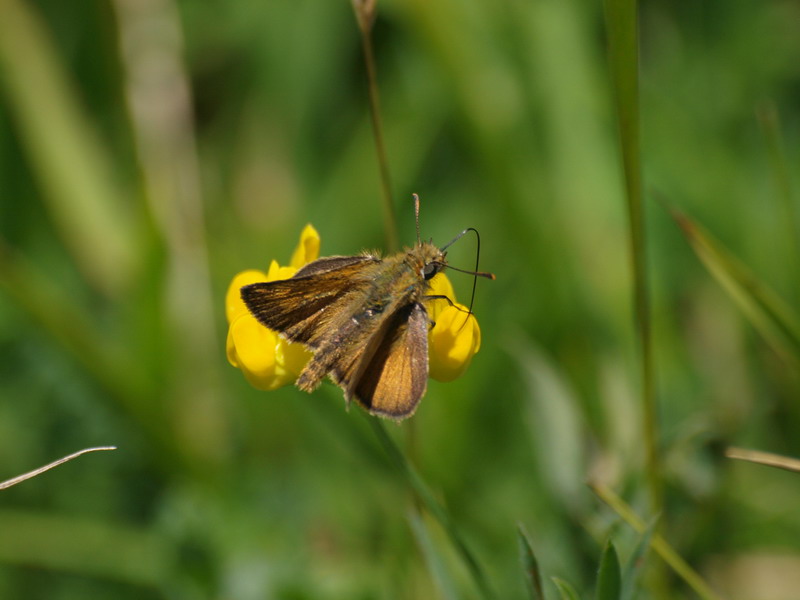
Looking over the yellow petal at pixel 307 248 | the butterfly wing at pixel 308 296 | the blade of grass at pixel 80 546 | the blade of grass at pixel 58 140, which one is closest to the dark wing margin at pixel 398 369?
the butterfly wing at pixel 308 296

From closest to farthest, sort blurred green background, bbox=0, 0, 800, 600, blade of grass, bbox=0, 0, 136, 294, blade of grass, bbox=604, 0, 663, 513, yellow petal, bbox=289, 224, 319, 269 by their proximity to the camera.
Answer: blade of grass, bbox=604, 0, 663, 513, yellow petal, bbox=289, 224, 319, 269, blurred green background, bbox=0, 0, 800, 600, blade of grass, bbox=0, 0, 136, 294

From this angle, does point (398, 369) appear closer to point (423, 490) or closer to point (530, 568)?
point (423, 490)

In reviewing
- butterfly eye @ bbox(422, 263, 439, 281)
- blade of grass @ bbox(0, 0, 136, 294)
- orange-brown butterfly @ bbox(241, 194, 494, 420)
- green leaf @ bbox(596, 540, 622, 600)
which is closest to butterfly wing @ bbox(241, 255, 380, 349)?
orange-brown butterfly @ bbox(241, 194, 494, 420)

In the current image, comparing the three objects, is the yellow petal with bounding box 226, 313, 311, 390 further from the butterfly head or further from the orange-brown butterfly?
the butterfly head

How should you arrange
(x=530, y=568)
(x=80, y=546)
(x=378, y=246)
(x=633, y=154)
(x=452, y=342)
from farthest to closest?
1. (x=378, y=246)
2. (x=80, y=546)
3. (x=452, y=342)
4. (x=633, y=154)
5. (x=530, y=568)

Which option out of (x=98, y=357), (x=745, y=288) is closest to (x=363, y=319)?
(x=745, y=288)

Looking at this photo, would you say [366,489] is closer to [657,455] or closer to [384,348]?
[657,455]

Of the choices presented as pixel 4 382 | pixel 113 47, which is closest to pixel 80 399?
pixel 4 382
